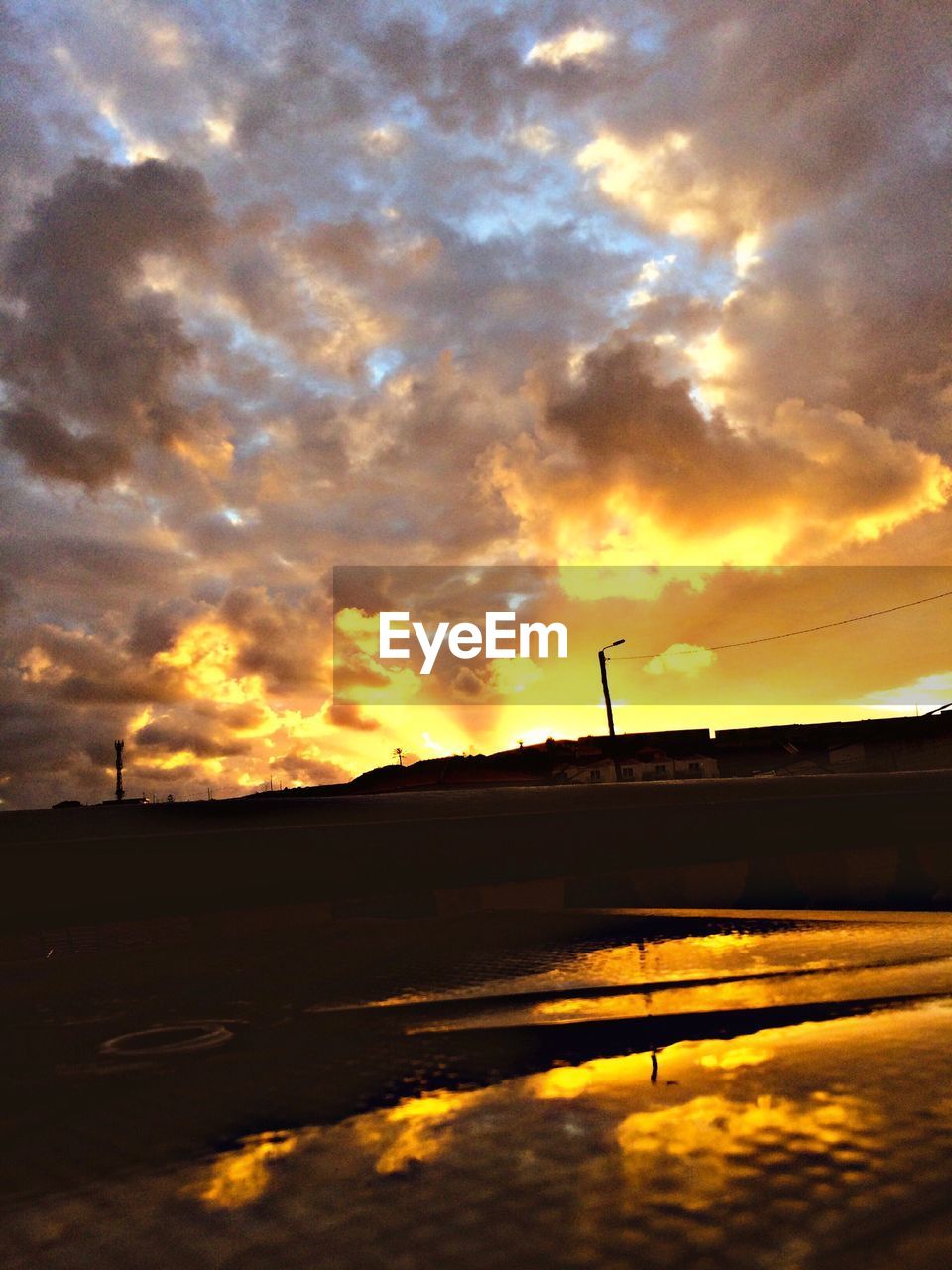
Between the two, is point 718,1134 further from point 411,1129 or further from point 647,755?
point 647,755

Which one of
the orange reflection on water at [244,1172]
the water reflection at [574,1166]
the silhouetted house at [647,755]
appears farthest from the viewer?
the silhouetted house at [647,755]

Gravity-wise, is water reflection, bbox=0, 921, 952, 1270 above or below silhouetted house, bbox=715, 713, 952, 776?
below

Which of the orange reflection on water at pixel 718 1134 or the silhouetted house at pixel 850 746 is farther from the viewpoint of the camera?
the silhouetted house at pixel 850 746

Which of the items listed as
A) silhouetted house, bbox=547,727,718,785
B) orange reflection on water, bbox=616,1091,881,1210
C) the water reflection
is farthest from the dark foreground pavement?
silhouetted house, bbox=547,727,718,785

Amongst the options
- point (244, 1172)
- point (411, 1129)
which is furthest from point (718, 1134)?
point (244, 1172)

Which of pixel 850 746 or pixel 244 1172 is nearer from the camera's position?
pixel 244 1172

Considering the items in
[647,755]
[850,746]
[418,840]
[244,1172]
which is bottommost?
[244,1172]

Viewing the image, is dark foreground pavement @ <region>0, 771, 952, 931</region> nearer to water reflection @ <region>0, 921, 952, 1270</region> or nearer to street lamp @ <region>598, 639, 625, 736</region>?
water reflection @ <region>0, 921, 952, 1270</region>

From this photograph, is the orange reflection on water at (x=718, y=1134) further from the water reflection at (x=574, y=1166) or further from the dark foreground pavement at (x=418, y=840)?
the dark foreground pavement at (x=418, y=840)

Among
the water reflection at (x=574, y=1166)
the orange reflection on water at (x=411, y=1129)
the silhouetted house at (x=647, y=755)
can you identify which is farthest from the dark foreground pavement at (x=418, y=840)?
the silhouetted house at (x=647, y=755)

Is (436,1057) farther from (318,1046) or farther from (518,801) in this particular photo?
(518,801)

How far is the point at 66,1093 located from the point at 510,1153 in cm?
58

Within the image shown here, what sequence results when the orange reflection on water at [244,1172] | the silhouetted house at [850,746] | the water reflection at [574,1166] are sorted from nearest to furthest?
the water reflection at [574,1166]
the orange reflection on water at [244,1172]
the silhouetted house at [850,746]

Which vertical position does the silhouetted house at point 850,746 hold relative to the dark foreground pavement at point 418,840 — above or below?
above
